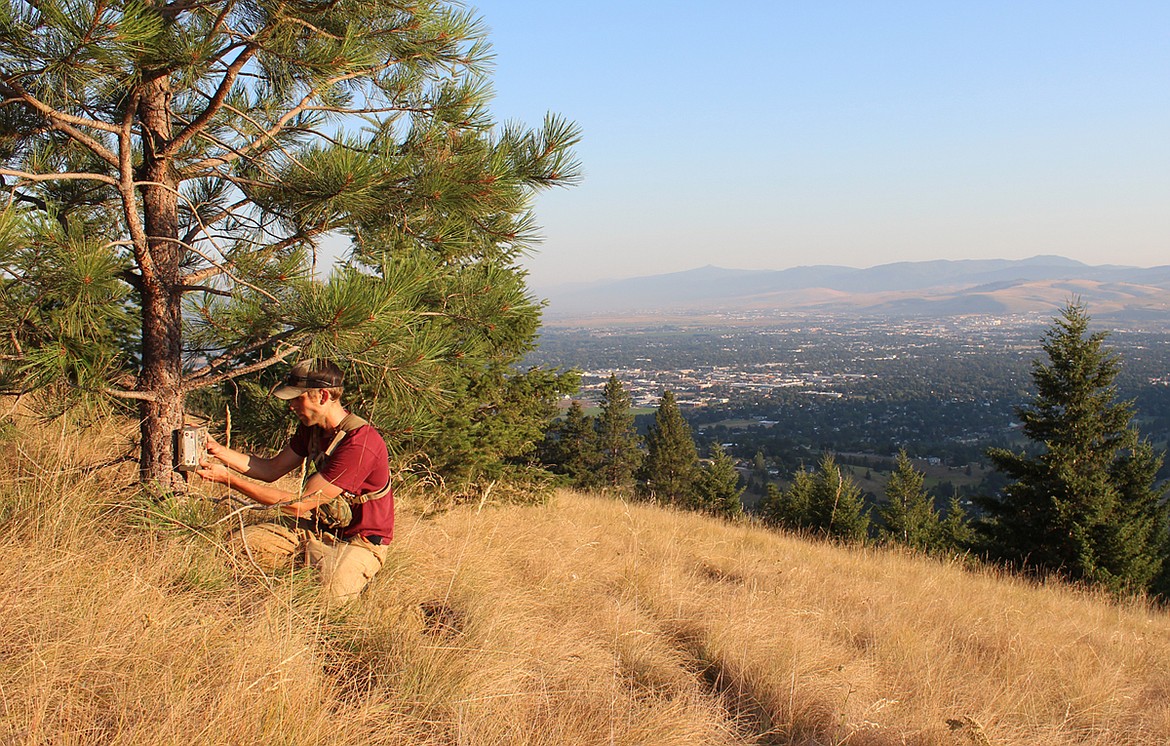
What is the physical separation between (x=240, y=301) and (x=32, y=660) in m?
1.61

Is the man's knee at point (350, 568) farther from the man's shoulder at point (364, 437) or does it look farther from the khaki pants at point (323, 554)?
the man's shoulder at point (364, 437)

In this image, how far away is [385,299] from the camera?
262 centimetres

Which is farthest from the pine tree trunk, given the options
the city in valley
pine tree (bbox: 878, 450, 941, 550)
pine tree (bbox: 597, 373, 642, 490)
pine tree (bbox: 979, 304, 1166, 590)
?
the city in valley

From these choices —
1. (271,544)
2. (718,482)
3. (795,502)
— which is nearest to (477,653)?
(271,544)

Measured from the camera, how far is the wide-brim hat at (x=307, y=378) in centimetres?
298

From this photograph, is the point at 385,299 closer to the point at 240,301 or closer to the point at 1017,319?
the point at 240,301

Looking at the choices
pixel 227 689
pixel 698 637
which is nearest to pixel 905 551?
pixel 698 637

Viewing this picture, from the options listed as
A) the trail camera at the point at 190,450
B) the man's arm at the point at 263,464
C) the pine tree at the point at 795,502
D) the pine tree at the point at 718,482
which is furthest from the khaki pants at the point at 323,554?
the pine tree at the point at 718,482

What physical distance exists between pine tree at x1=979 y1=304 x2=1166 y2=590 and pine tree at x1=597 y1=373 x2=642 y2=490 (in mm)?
15717

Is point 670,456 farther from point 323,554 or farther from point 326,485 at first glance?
point 326,485

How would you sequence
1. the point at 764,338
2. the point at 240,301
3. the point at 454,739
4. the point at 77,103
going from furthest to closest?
the point at 764,338, the point at 77,103, the point at 240,301, the point at 454,739

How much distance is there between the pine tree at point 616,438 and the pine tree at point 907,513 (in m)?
10.2

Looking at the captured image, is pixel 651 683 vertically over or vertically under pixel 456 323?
under

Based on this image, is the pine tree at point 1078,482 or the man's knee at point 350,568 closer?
the man's knee at point 350,568
